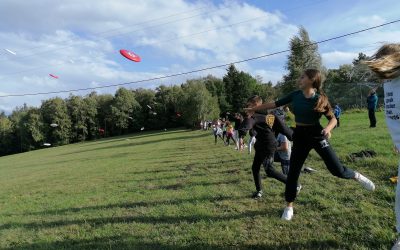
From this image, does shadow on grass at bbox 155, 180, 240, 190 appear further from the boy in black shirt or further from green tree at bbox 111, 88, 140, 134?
green tree at bbox 111, 88, 140, 134

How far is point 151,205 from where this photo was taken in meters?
8.17

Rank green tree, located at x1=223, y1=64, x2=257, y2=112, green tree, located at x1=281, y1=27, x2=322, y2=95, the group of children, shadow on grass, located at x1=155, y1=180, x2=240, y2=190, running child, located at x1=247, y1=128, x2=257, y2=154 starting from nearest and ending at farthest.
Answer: the group of children < running child, located at x1=247, y1=128, x2=257, y2=154 < shadow on grass, located at x1=155, y1=180, x2=240, y2=190 < green tree, located at x1=281, y1=27, x2=322, y2=95 < green tree, located at x1=223, y1=64, x2=257, y2=112

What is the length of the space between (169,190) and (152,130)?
81063 mm

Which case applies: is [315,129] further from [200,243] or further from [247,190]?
[247,190]

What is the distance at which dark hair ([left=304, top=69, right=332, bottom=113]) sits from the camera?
547cm

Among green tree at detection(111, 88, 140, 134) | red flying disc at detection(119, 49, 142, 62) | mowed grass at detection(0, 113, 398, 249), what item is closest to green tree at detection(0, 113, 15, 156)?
green tree at detection(111, 88, 140, 134)

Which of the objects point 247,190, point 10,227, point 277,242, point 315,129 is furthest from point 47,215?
point 315,129

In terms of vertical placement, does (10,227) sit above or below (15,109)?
below

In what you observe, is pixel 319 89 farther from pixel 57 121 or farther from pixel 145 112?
pixel 57 121

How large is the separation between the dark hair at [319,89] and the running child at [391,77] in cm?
149

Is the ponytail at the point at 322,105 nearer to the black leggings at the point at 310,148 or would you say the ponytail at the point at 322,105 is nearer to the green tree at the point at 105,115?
the black leggings at the point at 310,148

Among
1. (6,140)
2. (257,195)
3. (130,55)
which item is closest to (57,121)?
(6,140)

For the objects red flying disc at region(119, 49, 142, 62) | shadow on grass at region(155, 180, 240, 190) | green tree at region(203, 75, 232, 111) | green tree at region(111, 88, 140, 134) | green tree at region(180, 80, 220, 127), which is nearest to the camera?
shadow on grass at region(155, 180, 240, 190)

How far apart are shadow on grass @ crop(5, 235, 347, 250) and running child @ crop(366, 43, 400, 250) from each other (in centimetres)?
130
